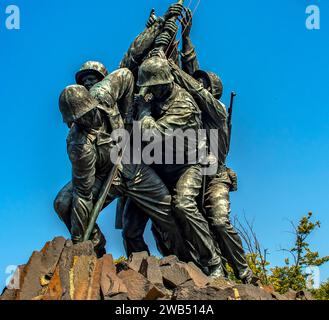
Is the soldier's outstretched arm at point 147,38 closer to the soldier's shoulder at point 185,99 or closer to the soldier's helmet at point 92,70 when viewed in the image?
the soldier's helmet at point 92,70

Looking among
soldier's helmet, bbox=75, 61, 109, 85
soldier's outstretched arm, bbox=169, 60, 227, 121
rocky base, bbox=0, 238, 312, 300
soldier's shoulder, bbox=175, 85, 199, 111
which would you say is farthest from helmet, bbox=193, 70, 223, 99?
rocky base, bbox=0, 238, 312, 300

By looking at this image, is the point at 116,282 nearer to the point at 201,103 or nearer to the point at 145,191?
the point at 145,191

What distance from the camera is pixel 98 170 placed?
8.23m

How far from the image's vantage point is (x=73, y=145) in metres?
7.86

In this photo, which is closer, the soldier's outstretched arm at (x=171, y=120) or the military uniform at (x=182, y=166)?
the military uniform at (x=182, y=166)

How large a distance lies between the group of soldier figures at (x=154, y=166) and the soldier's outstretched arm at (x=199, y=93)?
1 centimetres

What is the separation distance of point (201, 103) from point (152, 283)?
125 inches

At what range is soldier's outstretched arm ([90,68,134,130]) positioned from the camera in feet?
27.5

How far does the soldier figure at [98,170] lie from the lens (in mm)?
7820

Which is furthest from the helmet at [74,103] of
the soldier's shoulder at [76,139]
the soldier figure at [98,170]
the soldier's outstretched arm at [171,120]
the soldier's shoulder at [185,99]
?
the soldier's shoulder at [185,99]
